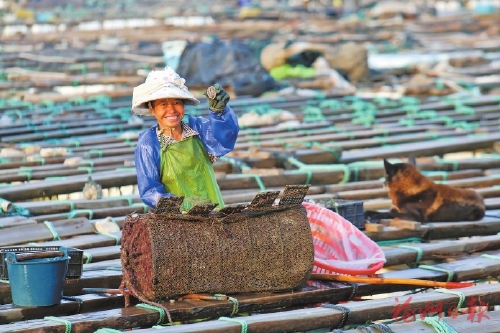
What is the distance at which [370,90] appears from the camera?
46.0ft

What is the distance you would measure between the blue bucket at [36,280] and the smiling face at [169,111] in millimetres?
980

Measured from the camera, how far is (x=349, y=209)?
21.4ft

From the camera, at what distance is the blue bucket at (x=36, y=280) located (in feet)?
15.5

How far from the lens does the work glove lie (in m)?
5.16

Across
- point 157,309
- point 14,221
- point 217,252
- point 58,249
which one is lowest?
point 157,309

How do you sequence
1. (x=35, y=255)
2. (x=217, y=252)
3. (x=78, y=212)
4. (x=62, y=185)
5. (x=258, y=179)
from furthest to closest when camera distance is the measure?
(x=258, y=179), (x=62, y=185), (x=78, y=212), (x=217, y=252), (x=35, y=255)

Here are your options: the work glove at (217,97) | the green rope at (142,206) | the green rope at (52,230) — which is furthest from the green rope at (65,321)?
the green rope at (142,206)

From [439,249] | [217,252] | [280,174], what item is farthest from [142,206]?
[217,252]

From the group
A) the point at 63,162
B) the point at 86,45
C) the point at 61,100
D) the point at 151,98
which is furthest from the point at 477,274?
the point at 86,45

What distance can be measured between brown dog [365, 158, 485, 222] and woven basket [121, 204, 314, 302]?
1856 millimetres

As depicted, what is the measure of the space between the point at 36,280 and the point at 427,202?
336cm

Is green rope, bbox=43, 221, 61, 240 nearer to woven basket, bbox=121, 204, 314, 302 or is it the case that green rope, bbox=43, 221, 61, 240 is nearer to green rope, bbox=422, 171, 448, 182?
woven basket, bbox=121, 204, 314, 302

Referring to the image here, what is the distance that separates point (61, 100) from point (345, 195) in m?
6.03

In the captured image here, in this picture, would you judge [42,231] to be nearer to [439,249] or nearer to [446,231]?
[439,249]
